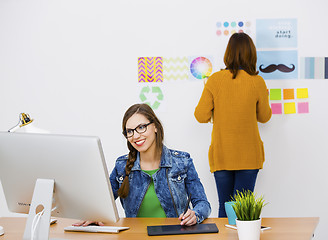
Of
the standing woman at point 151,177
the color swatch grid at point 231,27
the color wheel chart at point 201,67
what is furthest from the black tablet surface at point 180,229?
A: the color swatch grid at point 231,27

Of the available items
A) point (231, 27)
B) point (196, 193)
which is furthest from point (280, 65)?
point (196, 193)

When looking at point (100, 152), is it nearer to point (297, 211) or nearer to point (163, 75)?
point (163, 75)

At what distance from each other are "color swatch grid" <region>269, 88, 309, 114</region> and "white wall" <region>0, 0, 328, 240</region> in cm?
4

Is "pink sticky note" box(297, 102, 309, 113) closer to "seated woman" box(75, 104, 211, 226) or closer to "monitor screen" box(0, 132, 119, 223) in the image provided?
"seated woman" box(75, 104, 211, 226)

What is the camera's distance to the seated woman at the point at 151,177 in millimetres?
2193

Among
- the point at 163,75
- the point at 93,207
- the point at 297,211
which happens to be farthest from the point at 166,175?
the point at 297,211

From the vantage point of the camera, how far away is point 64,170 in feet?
5.27

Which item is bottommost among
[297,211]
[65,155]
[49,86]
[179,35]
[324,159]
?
[297,211]

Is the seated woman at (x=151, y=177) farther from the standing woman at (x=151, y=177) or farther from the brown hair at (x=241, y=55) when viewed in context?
the brown hair at (x=241, y=55)

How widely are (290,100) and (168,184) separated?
182cm

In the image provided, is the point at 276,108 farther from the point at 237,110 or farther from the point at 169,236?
the point at 169,236

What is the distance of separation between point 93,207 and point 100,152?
9.3 inches

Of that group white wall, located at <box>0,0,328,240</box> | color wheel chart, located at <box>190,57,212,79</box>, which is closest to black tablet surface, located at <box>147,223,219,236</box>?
white wall, located at <box>0,0,328,240</box>

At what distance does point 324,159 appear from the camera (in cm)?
368
